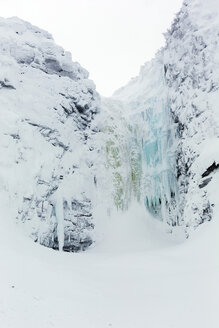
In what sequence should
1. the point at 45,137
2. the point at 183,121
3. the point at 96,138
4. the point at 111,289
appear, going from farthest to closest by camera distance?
the point at 96,138 → the point at 183,121 → the point at 45,137 → the point at 111,289

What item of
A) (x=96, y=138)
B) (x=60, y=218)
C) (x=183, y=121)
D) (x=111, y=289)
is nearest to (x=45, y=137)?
(x=60, y=218)

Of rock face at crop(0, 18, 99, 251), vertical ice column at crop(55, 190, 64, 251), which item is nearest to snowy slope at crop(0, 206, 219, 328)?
rock face at crop(0, 18, 99, 251)

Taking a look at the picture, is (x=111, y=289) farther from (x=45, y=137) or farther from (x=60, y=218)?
(x=45, y=137)

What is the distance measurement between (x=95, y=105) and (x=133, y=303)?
18.7 meters

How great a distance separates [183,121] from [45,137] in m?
8.74

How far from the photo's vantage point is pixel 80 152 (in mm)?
22781

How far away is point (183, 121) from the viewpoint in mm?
22078

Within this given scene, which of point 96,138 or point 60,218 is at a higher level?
point 96,138

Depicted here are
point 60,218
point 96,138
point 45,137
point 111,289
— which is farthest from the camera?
point 96,138

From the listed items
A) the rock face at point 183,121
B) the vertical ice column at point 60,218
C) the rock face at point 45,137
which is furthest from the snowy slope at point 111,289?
the vertical ice column at point 60,218

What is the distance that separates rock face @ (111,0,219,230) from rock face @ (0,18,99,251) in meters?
5.36

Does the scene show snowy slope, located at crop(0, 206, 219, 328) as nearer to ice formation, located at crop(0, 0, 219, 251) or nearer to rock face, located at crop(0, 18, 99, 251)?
rock face, located at crop(0, 18, 99, 251)

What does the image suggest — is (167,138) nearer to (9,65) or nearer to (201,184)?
(201,184)

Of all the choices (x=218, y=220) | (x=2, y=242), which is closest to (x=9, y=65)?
(x=2, y=242)
